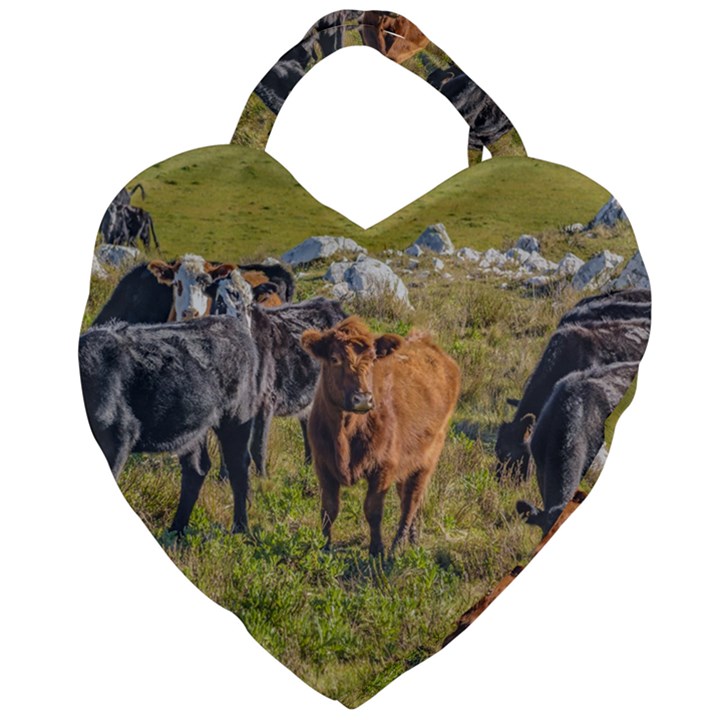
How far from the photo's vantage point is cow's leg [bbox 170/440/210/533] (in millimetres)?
3555

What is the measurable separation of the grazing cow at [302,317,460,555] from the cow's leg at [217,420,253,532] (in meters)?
0.21

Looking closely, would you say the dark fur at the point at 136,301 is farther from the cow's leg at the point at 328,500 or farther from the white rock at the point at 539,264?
the white rock at the point at 539,264

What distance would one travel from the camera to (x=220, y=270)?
3.53 m

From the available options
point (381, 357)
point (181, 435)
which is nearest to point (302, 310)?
point (381, 357)

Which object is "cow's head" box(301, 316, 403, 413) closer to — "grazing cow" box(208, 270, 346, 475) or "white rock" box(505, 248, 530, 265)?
"grazing cow" box(208, 270, 346, 475)

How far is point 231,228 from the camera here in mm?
3539

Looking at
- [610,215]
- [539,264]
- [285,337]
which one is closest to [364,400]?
[285,337]

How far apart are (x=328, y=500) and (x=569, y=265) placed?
0.98 metres

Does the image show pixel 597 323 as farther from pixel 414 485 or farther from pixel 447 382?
pixel 414 485

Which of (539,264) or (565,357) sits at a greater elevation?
(539,264)

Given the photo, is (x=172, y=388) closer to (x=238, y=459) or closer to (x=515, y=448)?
(x=238, y=459)

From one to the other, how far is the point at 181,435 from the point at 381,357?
24.6 inches

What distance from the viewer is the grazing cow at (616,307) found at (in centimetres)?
349

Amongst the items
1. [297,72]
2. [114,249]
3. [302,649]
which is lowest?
[302,649]
